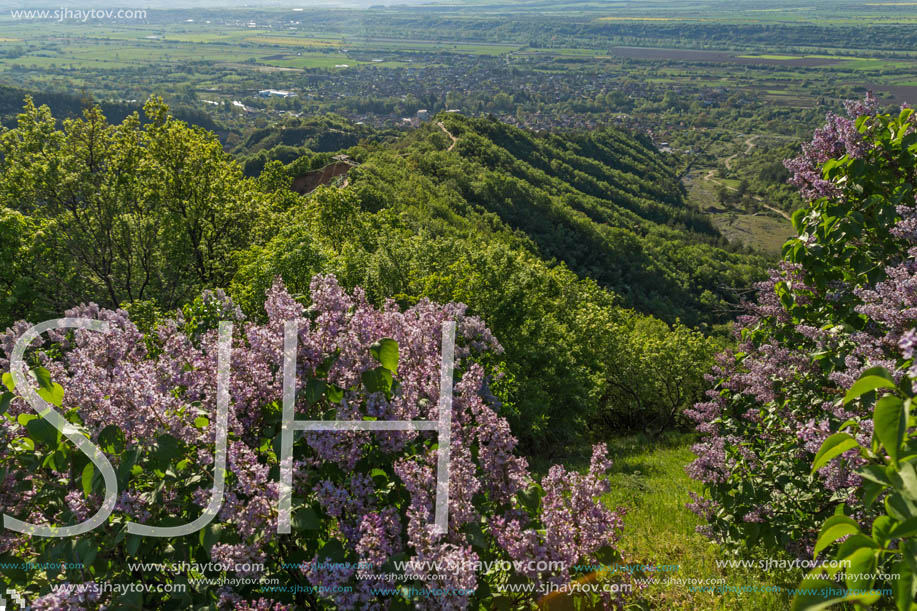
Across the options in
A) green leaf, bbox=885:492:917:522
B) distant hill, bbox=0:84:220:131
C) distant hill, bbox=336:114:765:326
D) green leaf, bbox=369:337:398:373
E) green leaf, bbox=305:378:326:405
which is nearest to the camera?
green leaf, bbox=885:492:917:522

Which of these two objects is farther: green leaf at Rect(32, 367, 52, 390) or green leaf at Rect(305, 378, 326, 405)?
green leaf at Rect(305, 378, 326, 405)

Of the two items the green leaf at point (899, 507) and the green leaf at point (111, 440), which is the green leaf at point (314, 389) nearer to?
the green leaf at point (111, 440)

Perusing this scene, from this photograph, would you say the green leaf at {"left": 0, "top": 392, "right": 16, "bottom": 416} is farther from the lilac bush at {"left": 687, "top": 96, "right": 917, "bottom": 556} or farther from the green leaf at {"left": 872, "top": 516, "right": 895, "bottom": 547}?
the lilac bush at {"left": 687, "top": 96, "right": 917, "bottom": 556}

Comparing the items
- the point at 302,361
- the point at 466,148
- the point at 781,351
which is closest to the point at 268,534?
A: the point at 302,361

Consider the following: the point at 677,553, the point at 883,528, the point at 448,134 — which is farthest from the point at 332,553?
the point at 448,134

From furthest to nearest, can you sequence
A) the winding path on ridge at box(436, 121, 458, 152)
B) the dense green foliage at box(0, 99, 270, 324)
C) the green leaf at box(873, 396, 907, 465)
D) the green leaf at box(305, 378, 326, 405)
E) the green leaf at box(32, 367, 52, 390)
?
the winding path on ridge at box(436, 121, 458, 152) → the dense green foliage at box(0, 99, 270, 324) → the green leaf at box(305, 378, 326, 405) → the green leaf at box(32, 367, 52, 390) → the green leaf at box(873, 396, 907, 465)

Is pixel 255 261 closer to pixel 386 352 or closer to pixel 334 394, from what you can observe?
pixel 334 394


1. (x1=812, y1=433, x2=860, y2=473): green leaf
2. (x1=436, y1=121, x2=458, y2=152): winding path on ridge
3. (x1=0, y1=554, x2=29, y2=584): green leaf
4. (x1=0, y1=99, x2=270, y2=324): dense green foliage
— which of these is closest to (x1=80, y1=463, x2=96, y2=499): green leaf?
(x1=0, y1=554, x2=29, y2=584): green leaf

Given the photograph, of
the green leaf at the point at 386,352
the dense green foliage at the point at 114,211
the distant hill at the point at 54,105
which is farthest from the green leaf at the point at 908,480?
the distant hill at the point at 54,105

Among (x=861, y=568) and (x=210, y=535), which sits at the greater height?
(x=861, y=568)
